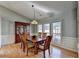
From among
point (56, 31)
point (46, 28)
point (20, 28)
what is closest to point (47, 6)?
point (56, 31)

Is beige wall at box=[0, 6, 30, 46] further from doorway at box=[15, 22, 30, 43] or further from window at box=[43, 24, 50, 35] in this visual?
window at box=[43, 24, 50, 35]

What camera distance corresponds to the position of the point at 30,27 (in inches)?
343

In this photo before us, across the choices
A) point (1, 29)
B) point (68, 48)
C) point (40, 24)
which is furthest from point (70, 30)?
point (1, 29)

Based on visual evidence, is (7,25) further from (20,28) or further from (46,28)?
(46,28)

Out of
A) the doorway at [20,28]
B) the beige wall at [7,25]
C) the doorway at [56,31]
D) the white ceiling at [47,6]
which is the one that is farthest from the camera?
the doorway at [20,28]

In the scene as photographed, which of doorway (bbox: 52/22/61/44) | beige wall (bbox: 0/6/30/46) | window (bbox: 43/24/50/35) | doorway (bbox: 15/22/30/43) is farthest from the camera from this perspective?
doorway (bbox: 15/22/30/43)

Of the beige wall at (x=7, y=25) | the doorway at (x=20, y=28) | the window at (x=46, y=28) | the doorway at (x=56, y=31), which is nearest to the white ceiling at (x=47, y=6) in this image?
the doorway at (x=56, y=31)

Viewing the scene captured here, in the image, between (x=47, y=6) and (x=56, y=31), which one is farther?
(x=56, y=31)

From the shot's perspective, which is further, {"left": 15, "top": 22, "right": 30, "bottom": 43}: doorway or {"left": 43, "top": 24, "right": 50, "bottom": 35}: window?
{"left": 15, "top": 22, "right": 30, "bottom": 43}: doorway

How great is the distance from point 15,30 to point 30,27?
1.60m

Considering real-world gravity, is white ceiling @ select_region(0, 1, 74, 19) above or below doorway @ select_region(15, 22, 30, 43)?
above

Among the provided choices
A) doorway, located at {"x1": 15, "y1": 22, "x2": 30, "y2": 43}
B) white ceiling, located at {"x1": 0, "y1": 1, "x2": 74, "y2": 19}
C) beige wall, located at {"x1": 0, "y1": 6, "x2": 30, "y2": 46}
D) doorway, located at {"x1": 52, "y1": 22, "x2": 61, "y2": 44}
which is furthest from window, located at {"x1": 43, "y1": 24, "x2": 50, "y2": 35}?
beige wall, located at {"x1": 0, "y1": 6, "x2": 30, "y2": 46}

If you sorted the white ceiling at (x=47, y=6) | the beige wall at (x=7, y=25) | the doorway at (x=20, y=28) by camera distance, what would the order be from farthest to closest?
1. the doorway at (x=20, y=28)
2. the beige wall at (x=7, y=25)
3. the white ceiling at (x=47, y=6)

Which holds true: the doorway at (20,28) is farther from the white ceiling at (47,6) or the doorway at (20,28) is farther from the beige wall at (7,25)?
the white ceiling at (47,6)
